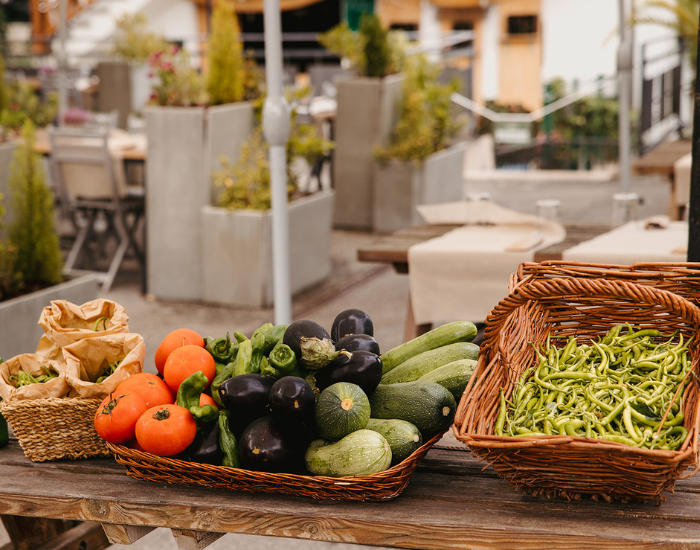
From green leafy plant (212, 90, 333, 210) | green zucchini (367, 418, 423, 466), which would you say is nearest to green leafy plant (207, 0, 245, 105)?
green leafy plant (212, 90, 333, 210)

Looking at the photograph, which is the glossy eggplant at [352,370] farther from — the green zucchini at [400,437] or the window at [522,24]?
the window at [522,24]

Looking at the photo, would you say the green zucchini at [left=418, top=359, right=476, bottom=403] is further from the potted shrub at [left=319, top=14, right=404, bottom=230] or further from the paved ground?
the potted shrub at [left=319, top=14, right=404, bottom=230]

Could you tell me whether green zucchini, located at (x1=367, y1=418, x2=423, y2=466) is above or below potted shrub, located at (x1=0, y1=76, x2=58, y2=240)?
below

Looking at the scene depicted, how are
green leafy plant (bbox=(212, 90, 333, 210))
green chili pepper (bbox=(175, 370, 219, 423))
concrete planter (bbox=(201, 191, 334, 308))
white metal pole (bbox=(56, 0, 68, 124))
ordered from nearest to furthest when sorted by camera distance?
1. green chili pepper (bbox=(175, 370, 219, 423))
2. concrete planter (bbox=(201, 191, 334, 308))
3. green leafy plant (bbox=(212, 90, 333, 210))
4. white metal pole (bbox=(56, 0, 68, 124))

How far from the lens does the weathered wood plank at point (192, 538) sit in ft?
5.12

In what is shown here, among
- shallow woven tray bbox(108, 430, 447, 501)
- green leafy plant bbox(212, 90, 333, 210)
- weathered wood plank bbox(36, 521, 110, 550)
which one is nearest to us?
shallow woven tray bbox(108, 430, 447, 501)

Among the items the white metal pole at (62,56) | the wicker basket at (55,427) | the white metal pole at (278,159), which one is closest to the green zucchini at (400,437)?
the wicker basket at (55,427)

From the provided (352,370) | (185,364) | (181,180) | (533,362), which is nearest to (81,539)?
(185,364)

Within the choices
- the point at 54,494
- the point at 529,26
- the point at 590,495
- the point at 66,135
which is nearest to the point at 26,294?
the point at 66,135

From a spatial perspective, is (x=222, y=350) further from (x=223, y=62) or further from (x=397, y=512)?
(x=223, y=62)

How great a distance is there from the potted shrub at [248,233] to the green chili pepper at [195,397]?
3.68 meters

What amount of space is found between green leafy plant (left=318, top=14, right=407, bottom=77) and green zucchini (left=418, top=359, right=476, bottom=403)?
6.13 meters

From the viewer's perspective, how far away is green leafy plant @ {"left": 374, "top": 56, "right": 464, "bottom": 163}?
24.2 ft

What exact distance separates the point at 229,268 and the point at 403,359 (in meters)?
3.75
